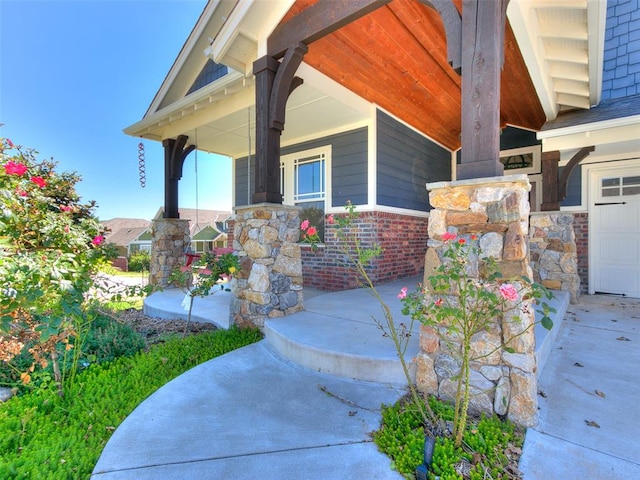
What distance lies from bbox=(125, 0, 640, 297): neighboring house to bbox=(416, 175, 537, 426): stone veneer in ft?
7.31

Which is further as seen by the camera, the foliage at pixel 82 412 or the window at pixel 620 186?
the window at pixel 620 186

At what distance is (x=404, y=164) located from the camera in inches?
253

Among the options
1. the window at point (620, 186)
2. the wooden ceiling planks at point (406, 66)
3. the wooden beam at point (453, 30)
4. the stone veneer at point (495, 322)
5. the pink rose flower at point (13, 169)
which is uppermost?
the wooden ceiling planks at point (406, 66)

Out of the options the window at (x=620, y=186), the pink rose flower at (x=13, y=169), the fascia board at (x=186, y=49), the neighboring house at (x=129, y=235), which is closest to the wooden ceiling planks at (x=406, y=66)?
the window at (x=620, y=186)

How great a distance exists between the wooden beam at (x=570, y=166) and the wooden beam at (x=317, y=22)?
4146 millimetres

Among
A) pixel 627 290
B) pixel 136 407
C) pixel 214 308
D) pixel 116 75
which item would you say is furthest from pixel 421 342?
pixel 116 75

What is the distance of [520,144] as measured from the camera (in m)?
6.82

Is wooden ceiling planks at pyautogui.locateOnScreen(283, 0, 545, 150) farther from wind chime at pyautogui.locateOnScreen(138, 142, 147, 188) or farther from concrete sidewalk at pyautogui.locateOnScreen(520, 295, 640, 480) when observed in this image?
wind chime at pyautogui.locateOnScreen(138, 142, 147, 188)

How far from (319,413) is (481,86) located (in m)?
2.39

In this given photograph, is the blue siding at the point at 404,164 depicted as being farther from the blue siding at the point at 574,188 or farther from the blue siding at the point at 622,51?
the blue siding at the point at 622,51

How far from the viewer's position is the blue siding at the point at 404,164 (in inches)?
230

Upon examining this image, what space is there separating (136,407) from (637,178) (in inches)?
304

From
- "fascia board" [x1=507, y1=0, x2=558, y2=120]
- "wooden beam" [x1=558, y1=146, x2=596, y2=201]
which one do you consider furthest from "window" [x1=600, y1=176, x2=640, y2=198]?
"fascia board" [x1=507, y1=0, x2=558, y2=120]

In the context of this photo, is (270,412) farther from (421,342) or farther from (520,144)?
(520,144)
